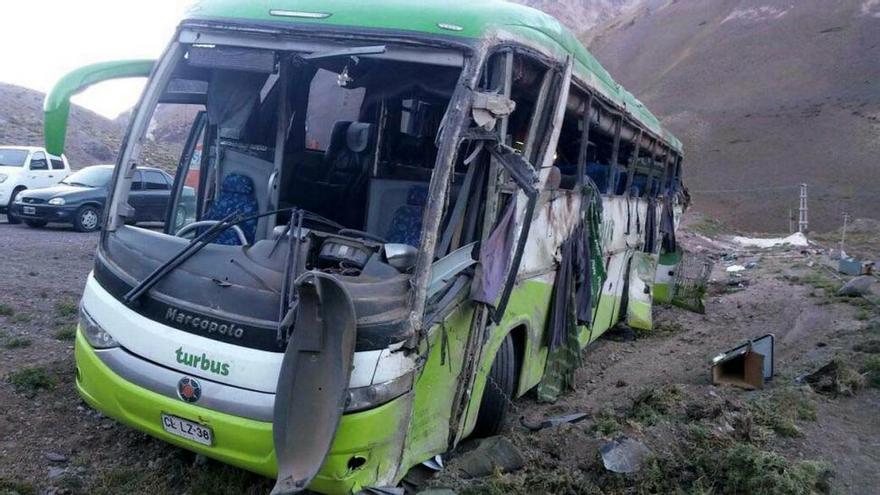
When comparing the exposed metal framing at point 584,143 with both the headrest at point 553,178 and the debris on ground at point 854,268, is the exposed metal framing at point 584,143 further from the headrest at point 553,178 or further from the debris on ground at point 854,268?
the debris on ground at point 854,268

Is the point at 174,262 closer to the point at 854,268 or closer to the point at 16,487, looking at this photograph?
the point at 16,487

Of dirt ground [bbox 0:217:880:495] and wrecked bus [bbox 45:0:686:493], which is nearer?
wrecked bus [bbox 45:0:686:493]

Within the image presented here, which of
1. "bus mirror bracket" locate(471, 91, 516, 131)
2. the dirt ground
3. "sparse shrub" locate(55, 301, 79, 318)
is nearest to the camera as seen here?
"bus mirror bracket" locate(471, 91, 516, 131)

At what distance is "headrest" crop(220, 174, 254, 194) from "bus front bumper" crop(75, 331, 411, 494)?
1957 millimetres

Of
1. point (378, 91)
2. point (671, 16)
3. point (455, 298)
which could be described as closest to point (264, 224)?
point (378, 91)

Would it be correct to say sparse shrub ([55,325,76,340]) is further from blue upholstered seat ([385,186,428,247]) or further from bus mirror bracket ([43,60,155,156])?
blue upholstered seat ([385,186,428,247])

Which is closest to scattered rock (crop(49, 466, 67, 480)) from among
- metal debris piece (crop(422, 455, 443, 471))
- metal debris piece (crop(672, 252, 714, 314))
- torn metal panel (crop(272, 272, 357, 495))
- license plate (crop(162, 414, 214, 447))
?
license plate (crop(162, 414, 214, 447))

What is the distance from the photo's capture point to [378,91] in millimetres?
4984

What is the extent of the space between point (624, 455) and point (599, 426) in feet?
2.44

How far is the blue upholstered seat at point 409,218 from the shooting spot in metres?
5.05

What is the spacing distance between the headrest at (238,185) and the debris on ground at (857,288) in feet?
36.2

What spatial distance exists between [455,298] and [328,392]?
1.04 meters

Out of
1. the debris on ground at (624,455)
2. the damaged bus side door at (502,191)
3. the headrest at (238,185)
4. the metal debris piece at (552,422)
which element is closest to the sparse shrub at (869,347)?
the metal debris piece at (552,422)

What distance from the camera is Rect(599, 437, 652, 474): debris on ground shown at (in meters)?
4.31
